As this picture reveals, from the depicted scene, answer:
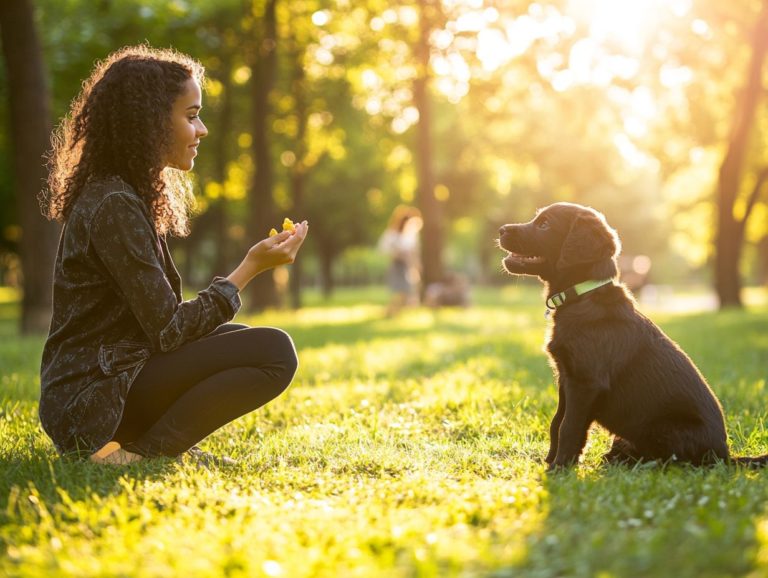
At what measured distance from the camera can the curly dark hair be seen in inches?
179

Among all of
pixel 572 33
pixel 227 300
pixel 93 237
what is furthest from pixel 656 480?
pixel 572 33

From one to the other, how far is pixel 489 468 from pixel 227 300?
174cm

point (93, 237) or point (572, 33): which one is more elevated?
point (572, 33)

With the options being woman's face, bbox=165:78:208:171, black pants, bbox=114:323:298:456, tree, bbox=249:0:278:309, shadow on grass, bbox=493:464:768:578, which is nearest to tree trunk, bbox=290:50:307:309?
tree, bbox=249:0:278:309

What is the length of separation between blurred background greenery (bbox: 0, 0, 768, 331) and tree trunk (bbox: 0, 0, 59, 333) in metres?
0.02

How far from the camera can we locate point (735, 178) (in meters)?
22.2

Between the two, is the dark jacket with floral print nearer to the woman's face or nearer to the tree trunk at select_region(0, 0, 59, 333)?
the woman's face

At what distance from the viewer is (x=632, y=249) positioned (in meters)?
67.9

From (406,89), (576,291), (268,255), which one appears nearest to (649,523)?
(576,291)

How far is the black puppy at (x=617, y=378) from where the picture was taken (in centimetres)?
448

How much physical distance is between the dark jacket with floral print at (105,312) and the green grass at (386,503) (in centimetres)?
30

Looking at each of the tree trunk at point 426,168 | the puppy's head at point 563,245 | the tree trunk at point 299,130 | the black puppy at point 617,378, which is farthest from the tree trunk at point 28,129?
the tree trunk at point 299,130

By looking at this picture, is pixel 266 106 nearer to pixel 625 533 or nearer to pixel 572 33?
pixel 572 33

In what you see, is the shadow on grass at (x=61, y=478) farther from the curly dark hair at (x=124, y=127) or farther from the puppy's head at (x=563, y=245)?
the puppy's head at (x=563, y=245)
